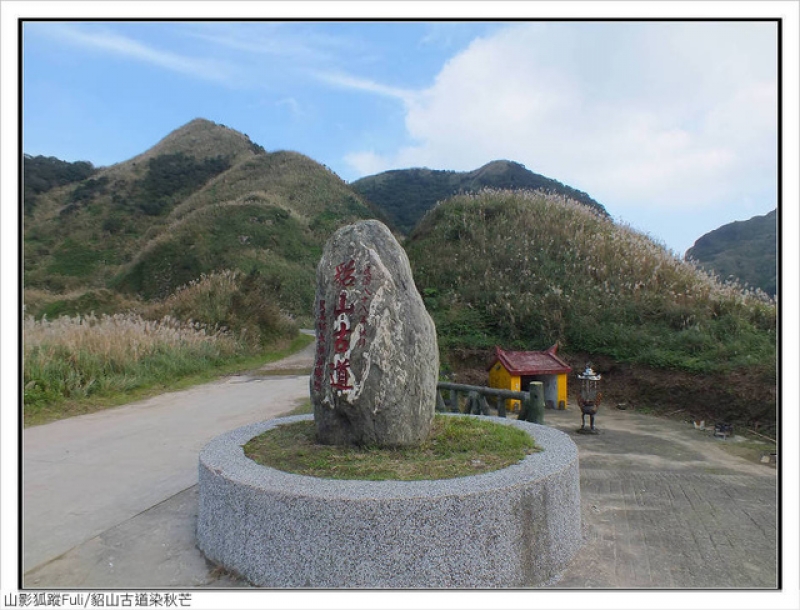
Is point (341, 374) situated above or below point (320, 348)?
below

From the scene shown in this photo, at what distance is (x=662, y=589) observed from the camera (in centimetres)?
334

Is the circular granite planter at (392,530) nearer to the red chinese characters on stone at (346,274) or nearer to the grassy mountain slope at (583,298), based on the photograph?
the red chinese characters on stone at (346,274)

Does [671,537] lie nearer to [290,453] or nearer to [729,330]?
[290,453]

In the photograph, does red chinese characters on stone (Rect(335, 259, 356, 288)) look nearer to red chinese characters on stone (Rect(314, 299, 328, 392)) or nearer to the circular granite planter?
red chinese characters on stone (Rect(314, 299, 328, 392))

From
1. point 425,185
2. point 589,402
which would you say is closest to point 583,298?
point 589,402

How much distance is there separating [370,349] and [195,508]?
2047mm

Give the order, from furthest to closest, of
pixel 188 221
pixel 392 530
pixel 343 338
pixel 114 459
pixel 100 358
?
pixel 188 221
pixel 100 358
pixel 114 459
pixel 343 338
pixel 392 530

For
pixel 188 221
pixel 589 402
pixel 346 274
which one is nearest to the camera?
pixel 346 274

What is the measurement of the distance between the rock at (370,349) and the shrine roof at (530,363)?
176 inches

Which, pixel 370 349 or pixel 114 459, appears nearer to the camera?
pixel 370 349

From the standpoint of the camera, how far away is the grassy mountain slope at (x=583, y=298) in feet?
31.1

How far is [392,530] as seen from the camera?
10.3ft

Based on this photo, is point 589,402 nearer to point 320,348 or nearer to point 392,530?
point 320,348

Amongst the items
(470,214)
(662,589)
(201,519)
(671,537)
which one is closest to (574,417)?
(671,537)
